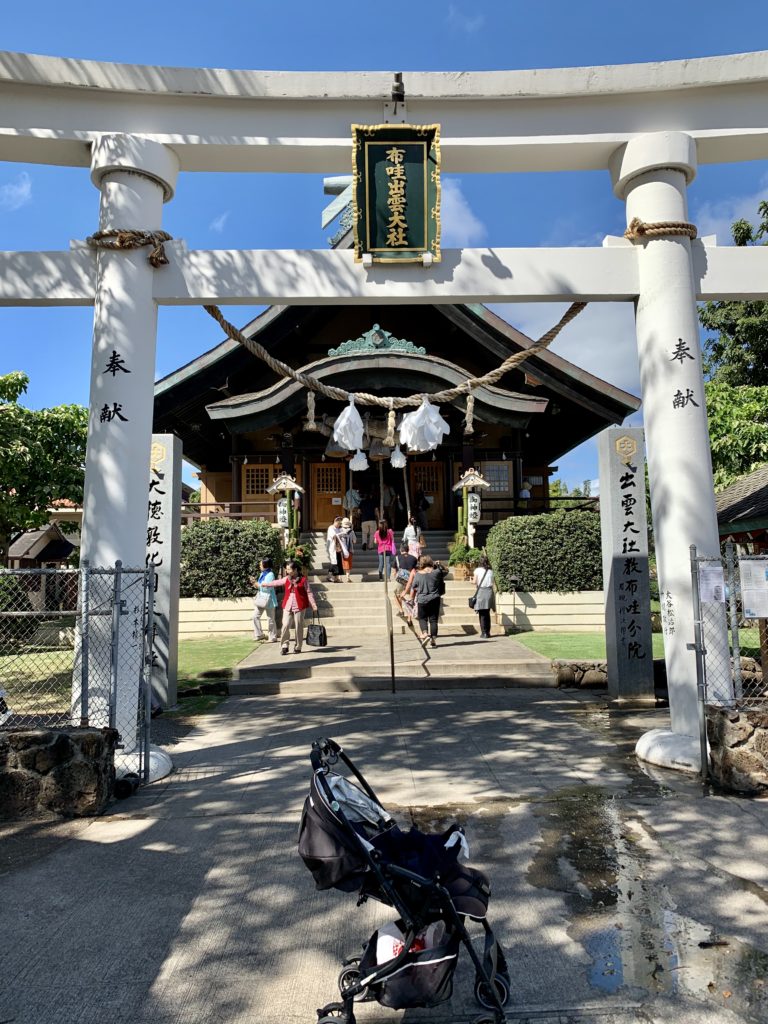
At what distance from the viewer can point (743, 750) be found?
16.6ft

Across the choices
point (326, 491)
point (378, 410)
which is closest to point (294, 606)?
point (378, 410)

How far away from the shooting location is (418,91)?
239 inches

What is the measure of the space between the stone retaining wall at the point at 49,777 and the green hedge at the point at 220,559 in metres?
10.0

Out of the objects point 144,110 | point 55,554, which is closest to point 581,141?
point 144,110

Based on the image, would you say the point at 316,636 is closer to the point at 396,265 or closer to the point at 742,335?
the point at 396,265

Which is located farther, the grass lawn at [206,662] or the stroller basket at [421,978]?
the grass lawn at [206,662]

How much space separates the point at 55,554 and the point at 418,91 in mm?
17349

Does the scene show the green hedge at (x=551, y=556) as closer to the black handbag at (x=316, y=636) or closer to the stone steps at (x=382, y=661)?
the stone steps at (x=382, y=661)

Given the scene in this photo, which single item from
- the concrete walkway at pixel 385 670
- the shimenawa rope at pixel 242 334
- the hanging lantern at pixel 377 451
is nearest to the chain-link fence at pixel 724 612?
the shimenawa rope at pixel 242 334

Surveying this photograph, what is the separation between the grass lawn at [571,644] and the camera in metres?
11.3

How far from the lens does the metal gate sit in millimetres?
5211

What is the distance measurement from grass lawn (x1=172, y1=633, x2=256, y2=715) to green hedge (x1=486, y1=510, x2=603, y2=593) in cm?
574

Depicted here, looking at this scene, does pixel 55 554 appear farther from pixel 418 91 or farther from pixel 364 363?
pixel 418 91

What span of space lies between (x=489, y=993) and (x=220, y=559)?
1303cm
